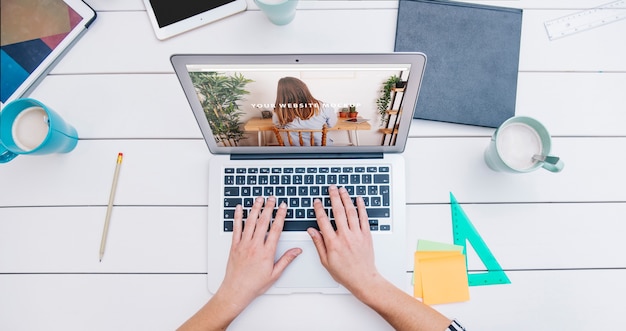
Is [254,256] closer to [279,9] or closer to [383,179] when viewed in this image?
[383,179]

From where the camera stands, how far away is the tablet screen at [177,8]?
2.64 ft

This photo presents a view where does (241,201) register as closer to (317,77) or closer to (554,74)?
(317,77)

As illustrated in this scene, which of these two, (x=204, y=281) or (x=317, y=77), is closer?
(x=317, y=77)

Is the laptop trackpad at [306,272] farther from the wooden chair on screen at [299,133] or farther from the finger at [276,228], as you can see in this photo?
the wooden chair on screen at [299,133]

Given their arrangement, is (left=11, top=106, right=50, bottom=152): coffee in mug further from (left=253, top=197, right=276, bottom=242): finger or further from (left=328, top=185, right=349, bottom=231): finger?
(left=328, top=185, right=349, bottom=231): finger

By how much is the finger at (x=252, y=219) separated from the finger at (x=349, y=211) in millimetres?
165

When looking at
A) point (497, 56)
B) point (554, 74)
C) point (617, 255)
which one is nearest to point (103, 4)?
point (497, 56)

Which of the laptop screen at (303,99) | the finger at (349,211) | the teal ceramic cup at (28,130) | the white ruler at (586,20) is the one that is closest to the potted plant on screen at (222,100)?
the laptop screen at (303,99)

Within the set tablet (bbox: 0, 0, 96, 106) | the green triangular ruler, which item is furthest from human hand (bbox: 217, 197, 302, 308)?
tablet (bbox: 0, 0, 96, 106)

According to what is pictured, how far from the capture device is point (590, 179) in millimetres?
770

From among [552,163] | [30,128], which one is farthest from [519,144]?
[30,128]

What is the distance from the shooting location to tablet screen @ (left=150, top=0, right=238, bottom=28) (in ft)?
2.64

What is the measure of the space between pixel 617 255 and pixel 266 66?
2.66 feet

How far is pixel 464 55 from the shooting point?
2.59ft
